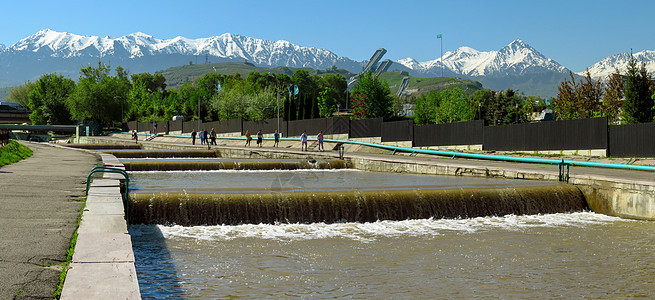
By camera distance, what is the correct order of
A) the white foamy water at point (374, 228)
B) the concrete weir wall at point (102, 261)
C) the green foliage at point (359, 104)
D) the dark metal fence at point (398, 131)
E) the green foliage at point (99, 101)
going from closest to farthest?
the concrete weir wall at point (102, 261) < the white foamy water at point (374, 228) < the dark metal fence at point (398, 131) < the green foliage at point (359, 104) < the green foliage at point (99, 101)

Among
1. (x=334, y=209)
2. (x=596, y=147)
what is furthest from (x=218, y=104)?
(x=334, y=209)

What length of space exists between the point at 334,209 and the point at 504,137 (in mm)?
23263

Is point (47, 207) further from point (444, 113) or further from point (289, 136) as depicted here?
point (444, 113)

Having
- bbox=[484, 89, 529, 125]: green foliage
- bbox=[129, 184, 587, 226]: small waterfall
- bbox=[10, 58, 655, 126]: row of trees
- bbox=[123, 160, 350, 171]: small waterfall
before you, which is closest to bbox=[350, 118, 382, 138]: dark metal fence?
bbox=[10, 58, 655, 126]: row of trees

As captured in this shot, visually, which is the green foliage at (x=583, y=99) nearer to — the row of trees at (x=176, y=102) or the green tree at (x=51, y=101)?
the row of trees at (x=176, y=102)

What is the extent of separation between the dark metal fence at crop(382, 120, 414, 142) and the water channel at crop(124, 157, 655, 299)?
2869 centimetres

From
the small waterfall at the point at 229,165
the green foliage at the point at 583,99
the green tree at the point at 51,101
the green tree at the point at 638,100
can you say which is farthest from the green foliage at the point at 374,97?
the green tree at the point at 51,101

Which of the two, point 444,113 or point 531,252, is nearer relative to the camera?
point 531,252

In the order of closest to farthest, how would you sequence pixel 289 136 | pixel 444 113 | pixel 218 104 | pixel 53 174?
pixel 53 174 < pixel 289 136 < pixel 444 113 < pixel 218 104

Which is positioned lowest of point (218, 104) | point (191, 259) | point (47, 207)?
point (191, 259)

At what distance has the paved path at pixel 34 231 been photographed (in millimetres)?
6268

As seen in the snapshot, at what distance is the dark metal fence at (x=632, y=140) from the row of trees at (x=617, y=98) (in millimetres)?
10487

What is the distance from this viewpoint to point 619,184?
679 inches

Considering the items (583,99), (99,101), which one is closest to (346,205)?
(583,99)
